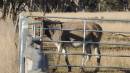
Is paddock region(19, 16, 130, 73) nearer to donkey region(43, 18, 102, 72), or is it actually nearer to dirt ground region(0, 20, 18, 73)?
donkey region(43, 18, 102, 72)

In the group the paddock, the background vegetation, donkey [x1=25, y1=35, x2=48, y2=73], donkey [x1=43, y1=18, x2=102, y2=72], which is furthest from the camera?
the background vegetation

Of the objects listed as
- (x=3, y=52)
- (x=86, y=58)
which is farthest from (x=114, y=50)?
(x=3, y=52)

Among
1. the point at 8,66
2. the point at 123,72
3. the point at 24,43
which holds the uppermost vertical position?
the point at 24,43

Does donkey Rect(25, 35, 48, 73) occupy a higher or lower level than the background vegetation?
higher

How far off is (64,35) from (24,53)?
6.67 metres

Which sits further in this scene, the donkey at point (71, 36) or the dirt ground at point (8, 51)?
the donkey at point (71, 36)

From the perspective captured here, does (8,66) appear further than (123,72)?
No

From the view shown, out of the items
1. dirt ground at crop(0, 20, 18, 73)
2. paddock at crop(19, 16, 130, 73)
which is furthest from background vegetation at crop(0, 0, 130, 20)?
dirt ground at crop(0, 20, 18, 73)

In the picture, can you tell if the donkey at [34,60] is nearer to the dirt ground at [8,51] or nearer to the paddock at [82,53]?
the paddock at [82,53]

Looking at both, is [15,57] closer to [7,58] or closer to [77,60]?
[7,58]

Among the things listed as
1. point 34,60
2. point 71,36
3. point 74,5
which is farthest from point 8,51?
point 74,5

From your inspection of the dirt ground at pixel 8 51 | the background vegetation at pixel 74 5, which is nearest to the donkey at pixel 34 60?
the dirt ground at pixel 8 51

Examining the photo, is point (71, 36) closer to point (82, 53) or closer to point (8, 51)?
point (82, 53)

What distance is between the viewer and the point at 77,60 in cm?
1491
